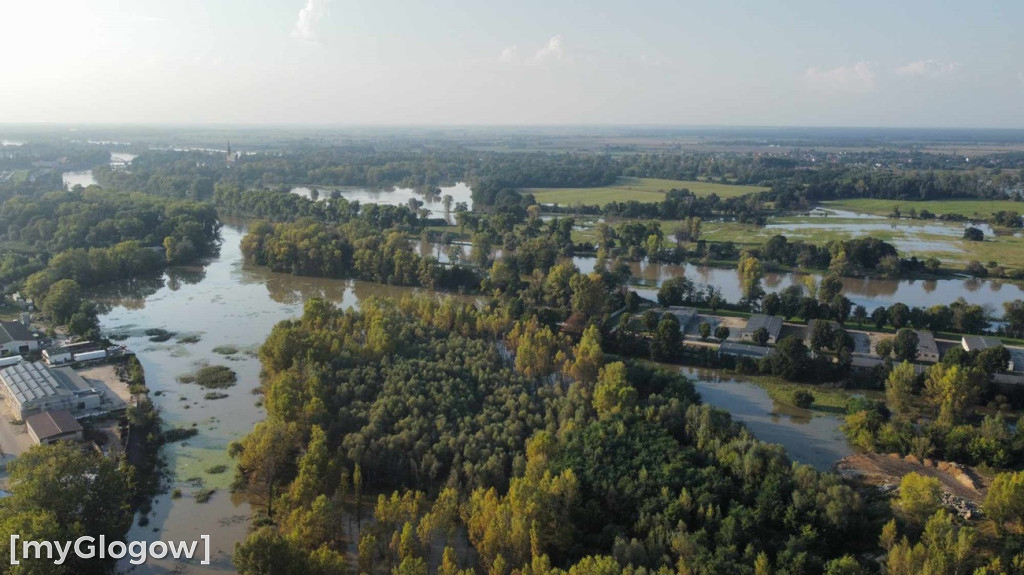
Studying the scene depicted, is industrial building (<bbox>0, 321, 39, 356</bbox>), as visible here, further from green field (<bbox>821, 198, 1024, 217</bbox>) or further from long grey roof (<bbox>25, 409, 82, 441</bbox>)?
green field (<bbox>821, 198, 1024, 217</bbox>)

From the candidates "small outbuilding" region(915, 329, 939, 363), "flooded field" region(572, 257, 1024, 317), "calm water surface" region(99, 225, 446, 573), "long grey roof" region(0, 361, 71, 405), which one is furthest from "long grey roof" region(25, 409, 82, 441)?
"small outbuilding" region(915, 329, 939, 363)

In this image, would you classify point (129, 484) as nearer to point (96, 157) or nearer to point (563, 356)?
point (563, 356)

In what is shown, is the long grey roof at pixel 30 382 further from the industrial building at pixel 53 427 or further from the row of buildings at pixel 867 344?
the row of buildings at pixel 867 344

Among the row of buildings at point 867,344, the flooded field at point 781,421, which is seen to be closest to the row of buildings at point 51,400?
the flooded field at point 781,421

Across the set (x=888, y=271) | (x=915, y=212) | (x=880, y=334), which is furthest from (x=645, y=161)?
(x=880, y=334)

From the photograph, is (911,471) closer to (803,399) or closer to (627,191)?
(803,399)

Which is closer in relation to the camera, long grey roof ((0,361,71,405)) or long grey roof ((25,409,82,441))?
long grey roof ((25,409,82,441))
